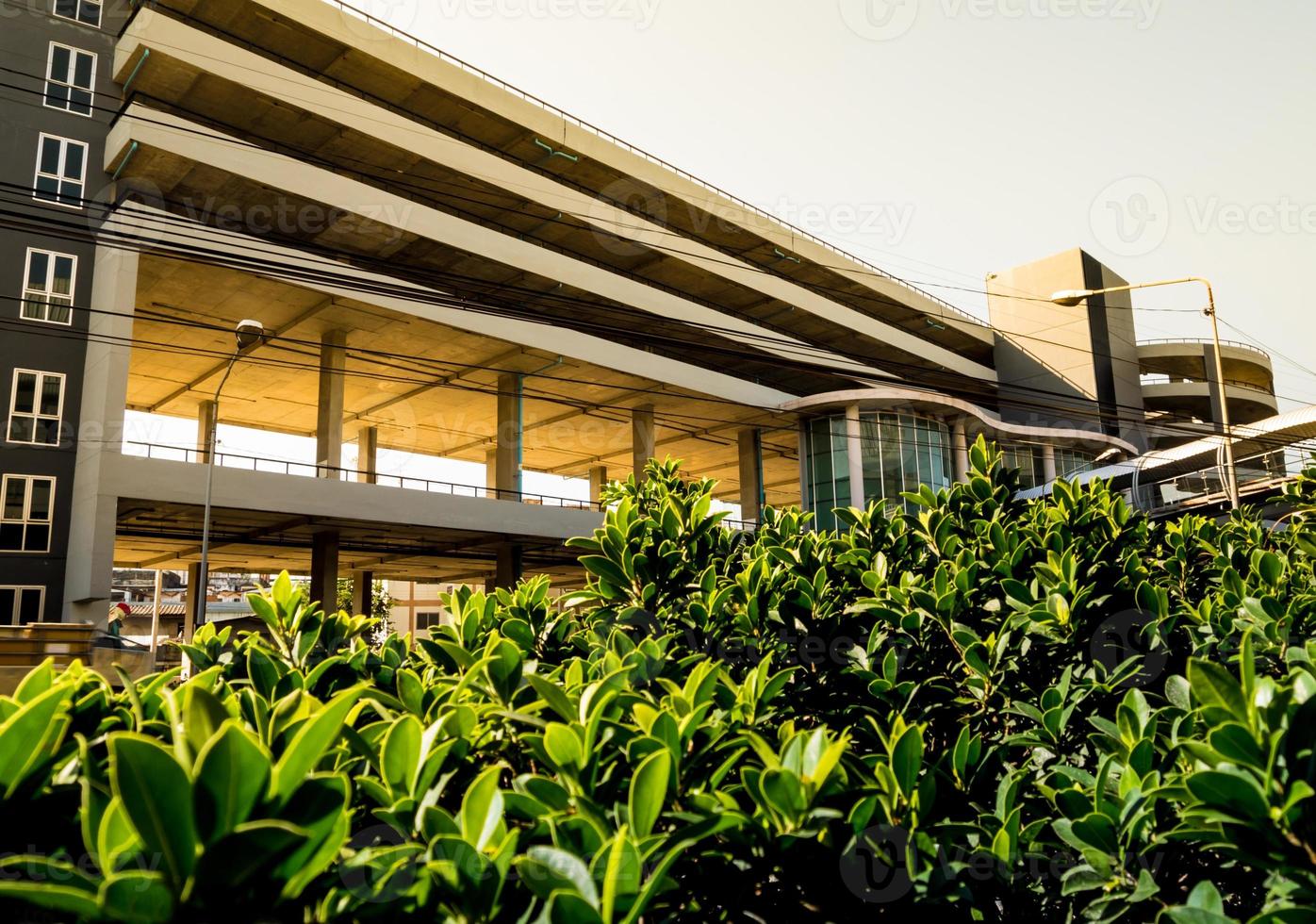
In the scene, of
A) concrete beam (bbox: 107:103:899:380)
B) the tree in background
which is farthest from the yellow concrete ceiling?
the tree in background

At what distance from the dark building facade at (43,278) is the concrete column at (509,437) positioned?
1156 centimetres

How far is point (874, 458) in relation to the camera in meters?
33.1

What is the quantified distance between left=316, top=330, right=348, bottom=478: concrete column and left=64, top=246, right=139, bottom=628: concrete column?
16.8 feet

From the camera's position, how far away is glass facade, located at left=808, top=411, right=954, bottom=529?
107 feet

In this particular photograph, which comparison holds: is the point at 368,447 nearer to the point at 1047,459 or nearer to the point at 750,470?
the point at 750,470

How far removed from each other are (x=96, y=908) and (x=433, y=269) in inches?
1132

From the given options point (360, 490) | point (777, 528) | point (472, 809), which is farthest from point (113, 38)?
point (472, 809)

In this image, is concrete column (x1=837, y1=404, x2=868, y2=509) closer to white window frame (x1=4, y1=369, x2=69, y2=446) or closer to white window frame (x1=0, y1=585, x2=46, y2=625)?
white window frame (x1=4, y1=369, x2=69, y2=446)

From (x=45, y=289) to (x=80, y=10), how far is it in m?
8.00

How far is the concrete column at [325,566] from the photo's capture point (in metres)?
25.1

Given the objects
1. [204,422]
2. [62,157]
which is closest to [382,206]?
A: [62,157]

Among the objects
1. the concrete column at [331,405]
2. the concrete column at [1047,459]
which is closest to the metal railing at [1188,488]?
the concrete column at [1047,459]

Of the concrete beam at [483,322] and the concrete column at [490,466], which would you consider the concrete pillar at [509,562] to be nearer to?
the concrete beam at [483,322]

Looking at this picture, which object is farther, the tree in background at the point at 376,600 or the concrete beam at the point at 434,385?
the tree in background at the point at 376,600
